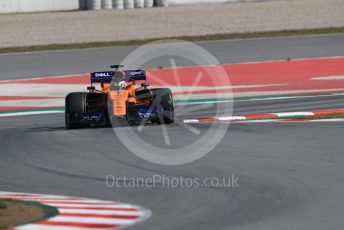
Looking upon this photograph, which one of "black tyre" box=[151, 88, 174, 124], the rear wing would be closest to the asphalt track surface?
"black tyre" box=[151, 88, 174, 124]

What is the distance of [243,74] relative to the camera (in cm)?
3122

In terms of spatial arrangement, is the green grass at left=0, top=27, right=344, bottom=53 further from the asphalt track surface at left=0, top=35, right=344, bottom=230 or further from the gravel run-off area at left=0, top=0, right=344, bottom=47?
the asphalt track surface at left=0, top=35, right=344, bottom=230

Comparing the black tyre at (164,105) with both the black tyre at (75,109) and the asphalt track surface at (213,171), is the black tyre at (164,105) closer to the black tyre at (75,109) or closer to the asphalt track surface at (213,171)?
the asphalt track surface at (213,171)

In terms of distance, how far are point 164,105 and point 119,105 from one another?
0.94 metres

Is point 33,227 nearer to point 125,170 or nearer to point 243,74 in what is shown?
point 125,170

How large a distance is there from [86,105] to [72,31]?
21809 mm

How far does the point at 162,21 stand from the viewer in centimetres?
4347

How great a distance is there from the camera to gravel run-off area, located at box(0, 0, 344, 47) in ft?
135

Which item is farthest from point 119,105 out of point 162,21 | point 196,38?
point 162,21

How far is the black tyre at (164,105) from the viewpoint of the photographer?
782 inches

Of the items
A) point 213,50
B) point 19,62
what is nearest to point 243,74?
point 213,50

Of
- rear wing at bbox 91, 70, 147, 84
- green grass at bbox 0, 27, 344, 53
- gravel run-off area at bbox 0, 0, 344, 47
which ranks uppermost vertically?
rear wing at bbox 91, 70, 147, 84

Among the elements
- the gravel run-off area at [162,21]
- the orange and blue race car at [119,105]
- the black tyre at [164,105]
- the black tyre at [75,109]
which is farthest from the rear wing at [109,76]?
the gravel run-off area at [162,21]

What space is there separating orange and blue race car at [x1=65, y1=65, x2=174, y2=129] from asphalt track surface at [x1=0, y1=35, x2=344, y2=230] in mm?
265
